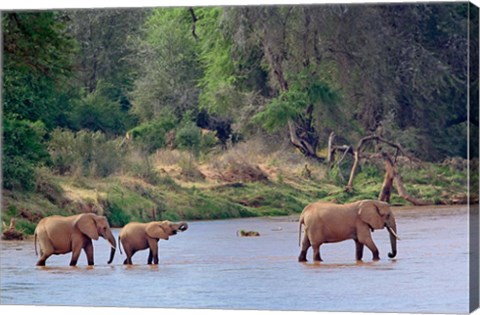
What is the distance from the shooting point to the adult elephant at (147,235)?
20.0 meters

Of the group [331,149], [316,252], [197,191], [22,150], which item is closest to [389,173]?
[331,149]

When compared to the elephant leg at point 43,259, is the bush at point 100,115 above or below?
above

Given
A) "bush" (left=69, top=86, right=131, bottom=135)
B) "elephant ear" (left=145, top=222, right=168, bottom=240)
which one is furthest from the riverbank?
"bush" (left=69, top=86, right=131, bottom=135)

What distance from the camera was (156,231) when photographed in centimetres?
2002

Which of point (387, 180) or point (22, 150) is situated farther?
point (22, 150)

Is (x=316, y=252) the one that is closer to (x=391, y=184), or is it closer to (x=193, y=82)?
(x=391, y=184)

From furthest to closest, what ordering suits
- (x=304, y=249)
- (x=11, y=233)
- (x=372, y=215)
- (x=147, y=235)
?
(x=11, y=233) < (x=147, y=235) < (x=304, y=249) < (x=372, y=215)

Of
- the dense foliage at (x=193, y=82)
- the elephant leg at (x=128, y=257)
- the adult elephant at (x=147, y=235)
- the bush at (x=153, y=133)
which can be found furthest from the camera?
the bush at (x=153, y=133)

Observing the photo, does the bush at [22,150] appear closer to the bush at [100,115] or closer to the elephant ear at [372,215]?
the bush at [100,115]

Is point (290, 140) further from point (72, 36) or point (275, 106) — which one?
point (72, 36)

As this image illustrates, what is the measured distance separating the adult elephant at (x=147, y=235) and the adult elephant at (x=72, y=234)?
0.16m

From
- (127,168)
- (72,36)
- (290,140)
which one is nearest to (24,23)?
(72,36)

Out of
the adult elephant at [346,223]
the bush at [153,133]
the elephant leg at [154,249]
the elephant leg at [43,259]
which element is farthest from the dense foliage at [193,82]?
the elephant leg at [154,249]

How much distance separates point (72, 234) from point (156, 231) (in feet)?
3.21
